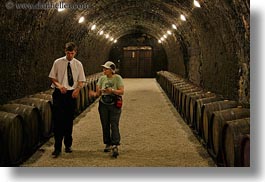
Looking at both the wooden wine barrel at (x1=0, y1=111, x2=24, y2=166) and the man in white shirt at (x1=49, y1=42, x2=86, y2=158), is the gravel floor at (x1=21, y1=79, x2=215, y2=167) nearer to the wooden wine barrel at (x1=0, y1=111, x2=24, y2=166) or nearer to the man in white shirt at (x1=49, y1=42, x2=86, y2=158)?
the wooden wine barrel at (x1=0, y1=111, x2=24, y2=166)

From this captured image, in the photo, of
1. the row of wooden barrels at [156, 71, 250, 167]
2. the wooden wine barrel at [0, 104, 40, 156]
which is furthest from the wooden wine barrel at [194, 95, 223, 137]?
the wooden wine barrel at [0, 104, 40, 156]

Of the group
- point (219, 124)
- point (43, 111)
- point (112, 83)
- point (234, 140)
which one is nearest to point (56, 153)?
point (43, 111)

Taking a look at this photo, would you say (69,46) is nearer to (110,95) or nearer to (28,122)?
(110,95)

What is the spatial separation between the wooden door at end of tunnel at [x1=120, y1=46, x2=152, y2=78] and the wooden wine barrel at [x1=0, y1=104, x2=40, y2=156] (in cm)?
1825

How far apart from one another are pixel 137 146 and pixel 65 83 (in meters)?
1.44

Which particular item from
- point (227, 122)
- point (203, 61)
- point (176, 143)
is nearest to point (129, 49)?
point (203, 61)

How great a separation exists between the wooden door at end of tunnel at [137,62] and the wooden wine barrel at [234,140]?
19.3 meters

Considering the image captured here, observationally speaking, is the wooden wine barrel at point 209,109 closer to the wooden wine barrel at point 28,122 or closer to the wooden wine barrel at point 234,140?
the wooden wine barrel at point 234,140

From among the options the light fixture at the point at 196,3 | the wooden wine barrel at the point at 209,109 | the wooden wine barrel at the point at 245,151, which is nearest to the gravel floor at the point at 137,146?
the wooden wine barrel at the point at 209,109

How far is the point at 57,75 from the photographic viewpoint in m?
5.14

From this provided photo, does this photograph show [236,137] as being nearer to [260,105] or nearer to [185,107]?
[260,105]

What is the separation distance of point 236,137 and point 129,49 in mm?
19868

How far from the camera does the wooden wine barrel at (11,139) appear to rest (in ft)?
14.7

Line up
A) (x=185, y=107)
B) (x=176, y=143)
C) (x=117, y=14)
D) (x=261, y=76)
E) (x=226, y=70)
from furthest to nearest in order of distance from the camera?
(x=117, y=14)
(x=185, y=107)
(x=226, y=70)
(x=176, y=143)
(x=261, y=76)
